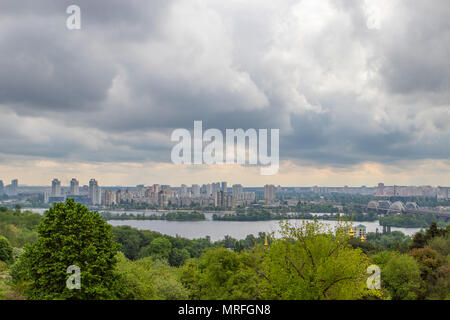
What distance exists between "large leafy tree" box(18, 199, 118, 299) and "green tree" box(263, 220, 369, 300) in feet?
11.9

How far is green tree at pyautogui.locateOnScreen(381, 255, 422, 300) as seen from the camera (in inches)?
531

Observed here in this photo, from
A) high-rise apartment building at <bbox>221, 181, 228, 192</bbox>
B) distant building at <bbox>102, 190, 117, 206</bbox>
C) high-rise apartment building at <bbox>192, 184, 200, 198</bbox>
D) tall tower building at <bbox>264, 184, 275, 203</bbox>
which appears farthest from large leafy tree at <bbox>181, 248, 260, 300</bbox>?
high-rise apartment building at <bbox>192, 184, 200, 198</bbox>

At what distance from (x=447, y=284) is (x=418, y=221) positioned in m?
51.9

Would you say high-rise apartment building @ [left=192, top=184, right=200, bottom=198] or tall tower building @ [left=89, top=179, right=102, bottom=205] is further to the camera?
high-rise apartment building @ [left=192, top=184, right=200, bottom=198]

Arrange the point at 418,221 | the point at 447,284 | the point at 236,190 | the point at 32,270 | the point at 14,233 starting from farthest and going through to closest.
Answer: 1. the point at 236,190
2. the point at 418,221
3. the point at 14,233
4. the point at 447,284
5. the point at 32,270

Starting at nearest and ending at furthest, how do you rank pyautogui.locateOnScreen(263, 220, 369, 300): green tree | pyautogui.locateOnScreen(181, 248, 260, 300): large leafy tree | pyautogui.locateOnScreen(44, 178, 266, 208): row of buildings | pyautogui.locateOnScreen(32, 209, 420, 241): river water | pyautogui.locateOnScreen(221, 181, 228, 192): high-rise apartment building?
pyautogui.locateOnScreen(181, 248, 260, 300): large leafy tree
pyautogui.locateOnScreen(263, 220, 369, 300): green tree
pyautogui.locateOnScreen(32, 209, 420, 241): river water
pyautogui.locateOnScreen(44, 178, 266, 208): row of buildings
pyautogui.locateOnScreen(221, 181, 228, 192): high-rise apartment building

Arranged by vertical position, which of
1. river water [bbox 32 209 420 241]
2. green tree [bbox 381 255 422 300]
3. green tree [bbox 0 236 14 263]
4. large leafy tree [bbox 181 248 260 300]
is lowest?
river water [bbox 32 209 420 241]

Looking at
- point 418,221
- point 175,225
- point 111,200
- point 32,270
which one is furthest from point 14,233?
point 111,200

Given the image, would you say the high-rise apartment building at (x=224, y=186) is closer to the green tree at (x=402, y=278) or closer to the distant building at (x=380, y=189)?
the distant building at (x=380, y=189)

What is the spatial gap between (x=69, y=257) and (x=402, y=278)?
11468 millimetres

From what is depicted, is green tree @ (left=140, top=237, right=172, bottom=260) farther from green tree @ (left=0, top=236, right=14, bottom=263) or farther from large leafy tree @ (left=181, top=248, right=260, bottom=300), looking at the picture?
large leafy tree @ (left=181, top=248, right=260, bottom=300)

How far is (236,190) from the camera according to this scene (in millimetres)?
96188
